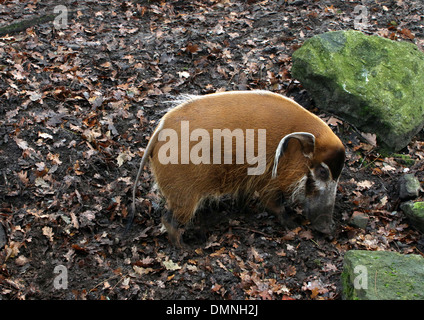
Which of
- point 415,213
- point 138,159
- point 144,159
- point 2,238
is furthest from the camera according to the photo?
point 138,159

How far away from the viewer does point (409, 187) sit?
6.15 metres

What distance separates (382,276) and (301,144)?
67.6 inches

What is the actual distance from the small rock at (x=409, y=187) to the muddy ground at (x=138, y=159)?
154mm

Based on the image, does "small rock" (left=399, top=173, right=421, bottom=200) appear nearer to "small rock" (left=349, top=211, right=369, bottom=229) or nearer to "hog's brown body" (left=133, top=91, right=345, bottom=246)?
"small rock" (left=349, top=211, right=369, bottom=229)

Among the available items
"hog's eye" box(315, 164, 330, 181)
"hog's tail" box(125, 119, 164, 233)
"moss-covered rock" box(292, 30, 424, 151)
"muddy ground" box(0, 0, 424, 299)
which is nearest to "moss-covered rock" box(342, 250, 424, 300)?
"muddy ground" box(0, 0, 424, 299)

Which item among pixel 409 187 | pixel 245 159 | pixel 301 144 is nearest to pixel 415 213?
pixel 409 187

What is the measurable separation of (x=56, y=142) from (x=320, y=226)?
3803 millimetres

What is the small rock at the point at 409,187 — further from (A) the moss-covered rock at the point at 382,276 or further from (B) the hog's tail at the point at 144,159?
(B) the hog's tail at the point at 144,159

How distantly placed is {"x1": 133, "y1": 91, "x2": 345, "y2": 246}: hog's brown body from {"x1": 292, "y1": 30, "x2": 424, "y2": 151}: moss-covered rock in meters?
1.88

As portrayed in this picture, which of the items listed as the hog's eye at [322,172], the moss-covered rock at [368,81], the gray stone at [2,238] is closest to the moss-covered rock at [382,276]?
the hog's eye at [322,172]

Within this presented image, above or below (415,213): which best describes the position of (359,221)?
below

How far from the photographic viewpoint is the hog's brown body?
5.27 metres

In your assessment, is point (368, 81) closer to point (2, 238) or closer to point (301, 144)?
point (301, 144)

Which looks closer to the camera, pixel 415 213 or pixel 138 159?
pixel 415 213
